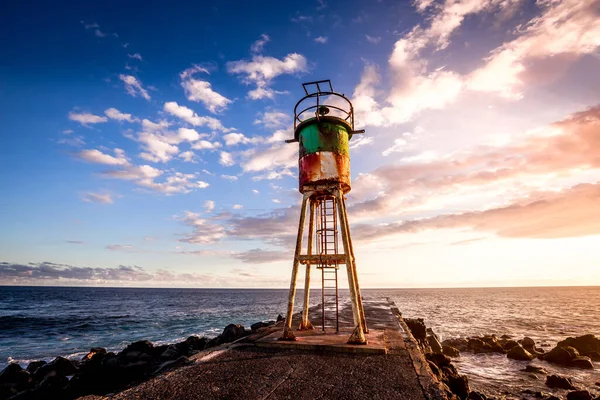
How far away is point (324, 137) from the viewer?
8.83 meters

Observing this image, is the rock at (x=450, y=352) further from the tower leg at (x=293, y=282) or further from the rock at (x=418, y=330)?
the tower leg at (x=293, y=282)

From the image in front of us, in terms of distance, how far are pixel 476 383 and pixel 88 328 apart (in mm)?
28076

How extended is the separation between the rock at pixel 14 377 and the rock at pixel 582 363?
2238cm

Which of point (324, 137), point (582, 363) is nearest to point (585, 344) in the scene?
point (582, 363)

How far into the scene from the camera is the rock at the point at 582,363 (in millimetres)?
13496

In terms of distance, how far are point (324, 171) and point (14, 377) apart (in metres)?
12.8

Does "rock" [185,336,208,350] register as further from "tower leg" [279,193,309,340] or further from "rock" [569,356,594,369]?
"rock" [569,356,594,369]

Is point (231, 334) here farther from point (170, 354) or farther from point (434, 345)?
point (434, 345)

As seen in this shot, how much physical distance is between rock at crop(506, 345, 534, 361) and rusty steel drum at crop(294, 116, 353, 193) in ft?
44.7

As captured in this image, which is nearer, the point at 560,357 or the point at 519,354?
the point at 560,357

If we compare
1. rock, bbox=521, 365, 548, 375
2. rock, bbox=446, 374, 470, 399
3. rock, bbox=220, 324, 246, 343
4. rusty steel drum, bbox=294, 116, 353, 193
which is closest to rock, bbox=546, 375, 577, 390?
rock, bbox=521, 365, 548, 375

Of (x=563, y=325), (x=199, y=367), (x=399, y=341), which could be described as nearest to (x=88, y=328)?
(x=199, y=367)

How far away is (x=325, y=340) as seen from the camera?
8.00 meters

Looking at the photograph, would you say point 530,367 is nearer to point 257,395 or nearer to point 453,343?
point 453,343
